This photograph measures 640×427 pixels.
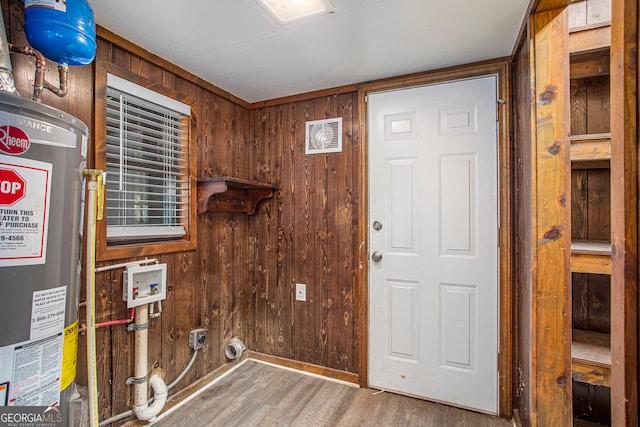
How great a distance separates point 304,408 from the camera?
1970 mm

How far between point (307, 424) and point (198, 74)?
235cm

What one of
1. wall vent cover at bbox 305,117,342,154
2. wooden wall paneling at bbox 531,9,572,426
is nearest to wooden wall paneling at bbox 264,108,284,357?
wall vent cover at bbox 305,117,342,154

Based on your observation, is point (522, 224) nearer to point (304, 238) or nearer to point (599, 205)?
point (599, 205)

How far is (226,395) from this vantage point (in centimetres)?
210

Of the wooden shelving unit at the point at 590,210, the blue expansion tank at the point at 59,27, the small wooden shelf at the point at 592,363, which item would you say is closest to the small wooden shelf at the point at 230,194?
the blue expansion tank at the point at 59,27

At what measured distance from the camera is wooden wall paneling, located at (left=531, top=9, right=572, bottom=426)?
136cm

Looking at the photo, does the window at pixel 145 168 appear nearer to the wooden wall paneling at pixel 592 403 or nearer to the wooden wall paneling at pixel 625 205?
the wooden wall paneling at pixel 625 205

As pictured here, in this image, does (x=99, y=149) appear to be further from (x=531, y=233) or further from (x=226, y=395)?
(x=531, y=233)

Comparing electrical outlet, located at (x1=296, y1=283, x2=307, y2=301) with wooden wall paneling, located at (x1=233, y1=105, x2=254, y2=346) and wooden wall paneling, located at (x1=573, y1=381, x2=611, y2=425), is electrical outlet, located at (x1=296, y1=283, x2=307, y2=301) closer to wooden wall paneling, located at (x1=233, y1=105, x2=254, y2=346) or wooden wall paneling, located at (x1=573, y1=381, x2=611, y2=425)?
wooden wall paneling, located at (x1=233, y1=105, x2=254, y2=346)

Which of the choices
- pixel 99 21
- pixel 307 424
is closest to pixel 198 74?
pixel 99 21

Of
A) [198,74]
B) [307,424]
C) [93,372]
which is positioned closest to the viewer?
[93,372]

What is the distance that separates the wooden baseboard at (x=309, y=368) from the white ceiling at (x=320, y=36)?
216 centimetres

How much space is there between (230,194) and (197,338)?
3.50 feet

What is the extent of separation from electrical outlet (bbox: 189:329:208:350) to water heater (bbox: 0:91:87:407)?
1125 millimetres
